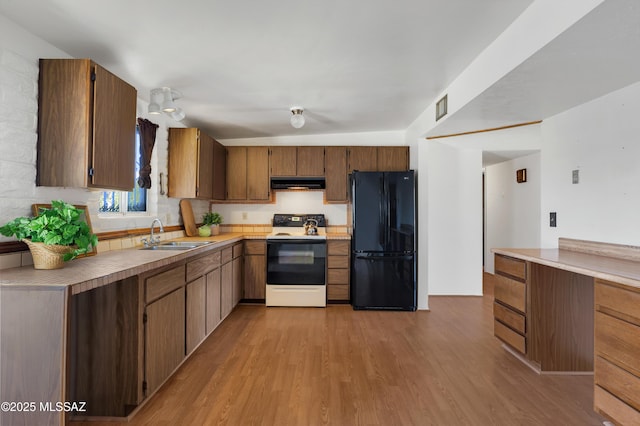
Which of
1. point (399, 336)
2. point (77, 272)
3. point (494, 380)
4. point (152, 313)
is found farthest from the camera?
point (399, 336)

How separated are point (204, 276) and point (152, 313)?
83cm

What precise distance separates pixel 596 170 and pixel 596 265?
3.24 ft

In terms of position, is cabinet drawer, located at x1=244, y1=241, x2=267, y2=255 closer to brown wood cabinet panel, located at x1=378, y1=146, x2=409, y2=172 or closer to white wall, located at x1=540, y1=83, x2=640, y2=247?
brown wood cabinet panel, located at x1=378, y1=146, x2=409, y2=172

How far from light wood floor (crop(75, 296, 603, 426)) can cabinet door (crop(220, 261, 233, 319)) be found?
0.17 meters

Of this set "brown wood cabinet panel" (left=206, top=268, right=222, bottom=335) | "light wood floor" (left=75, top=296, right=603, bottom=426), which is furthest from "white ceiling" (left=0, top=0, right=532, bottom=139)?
"light wood floor" (left=75, top=296, right=603, bottom=426)

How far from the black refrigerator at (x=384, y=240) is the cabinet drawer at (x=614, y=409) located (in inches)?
81.7

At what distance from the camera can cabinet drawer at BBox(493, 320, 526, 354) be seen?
238cm

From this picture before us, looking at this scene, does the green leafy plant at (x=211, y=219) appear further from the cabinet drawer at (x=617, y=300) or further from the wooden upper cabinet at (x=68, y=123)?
the cabinet drawer at (x=617, y=300)

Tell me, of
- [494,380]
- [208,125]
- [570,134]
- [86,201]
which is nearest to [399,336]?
[494,380]

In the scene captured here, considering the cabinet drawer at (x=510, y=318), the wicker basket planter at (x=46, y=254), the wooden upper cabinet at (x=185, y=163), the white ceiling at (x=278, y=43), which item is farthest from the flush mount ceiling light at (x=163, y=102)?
the cabinet drawer at (x=510, y=318)

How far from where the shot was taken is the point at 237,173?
421 cm

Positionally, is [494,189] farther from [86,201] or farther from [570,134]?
[86,201]

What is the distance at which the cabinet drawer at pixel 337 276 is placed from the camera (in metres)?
3.90

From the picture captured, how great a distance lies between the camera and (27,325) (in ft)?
4.21
